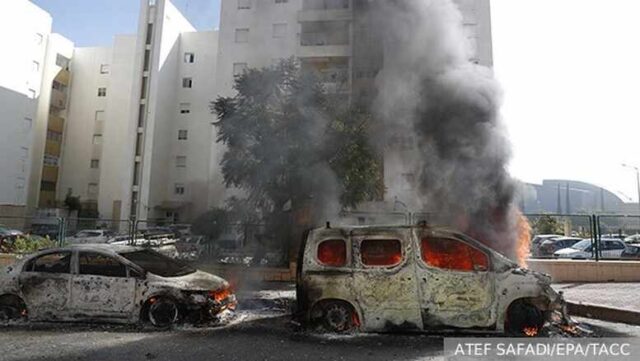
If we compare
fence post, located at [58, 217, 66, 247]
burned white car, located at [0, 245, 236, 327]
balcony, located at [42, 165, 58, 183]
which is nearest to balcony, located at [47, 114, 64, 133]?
balcony, located at [42, 165, 58, 183]

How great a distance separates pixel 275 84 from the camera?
40.9 feet

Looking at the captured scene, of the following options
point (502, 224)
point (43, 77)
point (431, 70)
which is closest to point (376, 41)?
point (431, 70)

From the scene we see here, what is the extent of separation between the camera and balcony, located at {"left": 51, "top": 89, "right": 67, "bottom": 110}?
35938mm

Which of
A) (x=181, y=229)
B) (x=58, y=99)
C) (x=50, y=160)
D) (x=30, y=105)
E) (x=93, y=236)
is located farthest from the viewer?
(x=58, y=99)

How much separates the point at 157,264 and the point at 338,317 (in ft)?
9.72

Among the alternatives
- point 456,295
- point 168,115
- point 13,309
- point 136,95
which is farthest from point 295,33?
point 456,295

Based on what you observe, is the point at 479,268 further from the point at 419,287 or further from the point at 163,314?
the point at 163,314

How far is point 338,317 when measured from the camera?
227 inches

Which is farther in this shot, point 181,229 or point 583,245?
point 583,245

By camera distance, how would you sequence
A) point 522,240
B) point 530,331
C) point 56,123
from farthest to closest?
1. point 56,123
2. point 522,240
3. point 530,331

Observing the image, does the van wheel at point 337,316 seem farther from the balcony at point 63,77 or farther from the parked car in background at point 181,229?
the balcony at point 63,77

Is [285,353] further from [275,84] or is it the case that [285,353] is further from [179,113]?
[179,113]

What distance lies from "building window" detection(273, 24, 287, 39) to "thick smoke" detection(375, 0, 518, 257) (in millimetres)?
11816

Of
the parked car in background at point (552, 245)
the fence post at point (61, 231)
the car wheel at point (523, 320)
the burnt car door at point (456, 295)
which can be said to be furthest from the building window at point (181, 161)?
the car wheel at point (523, 320)
